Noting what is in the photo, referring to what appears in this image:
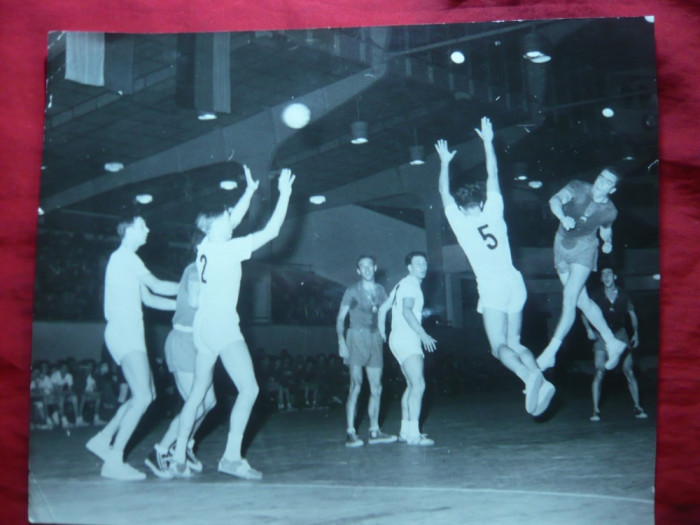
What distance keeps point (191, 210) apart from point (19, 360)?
1.05 metres

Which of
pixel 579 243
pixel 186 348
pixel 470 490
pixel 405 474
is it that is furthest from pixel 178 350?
pixel 579 243

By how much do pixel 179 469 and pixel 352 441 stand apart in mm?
745

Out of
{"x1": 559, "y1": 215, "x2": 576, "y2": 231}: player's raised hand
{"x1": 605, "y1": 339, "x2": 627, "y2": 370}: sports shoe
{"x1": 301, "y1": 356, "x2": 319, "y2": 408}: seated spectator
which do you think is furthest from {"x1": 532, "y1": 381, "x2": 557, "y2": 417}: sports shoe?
{"x1": 301, "y1": 356, "x2": 319, "y2": 408}: seated spectator

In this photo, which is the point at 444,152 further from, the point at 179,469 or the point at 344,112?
the point at 179,469

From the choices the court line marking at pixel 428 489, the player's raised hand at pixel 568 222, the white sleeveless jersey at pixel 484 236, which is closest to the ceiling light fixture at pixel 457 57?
the white sleeveless jersey at pixel 484 236

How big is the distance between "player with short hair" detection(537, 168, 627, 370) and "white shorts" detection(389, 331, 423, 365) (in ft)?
1.69

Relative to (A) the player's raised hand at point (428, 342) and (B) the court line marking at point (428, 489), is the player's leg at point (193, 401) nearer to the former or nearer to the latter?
(B) the court line marking at point (428, 489)

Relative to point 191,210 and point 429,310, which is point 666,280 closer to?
point 429,310

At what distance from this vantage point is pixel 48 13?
2.95 meters

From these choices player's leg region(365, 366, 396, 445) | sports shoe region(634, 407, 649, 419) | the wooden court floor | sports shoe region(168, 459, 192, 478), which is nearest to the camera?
the wooden court floor

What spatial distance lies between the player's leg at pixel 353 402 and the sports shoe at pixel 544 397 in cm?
77

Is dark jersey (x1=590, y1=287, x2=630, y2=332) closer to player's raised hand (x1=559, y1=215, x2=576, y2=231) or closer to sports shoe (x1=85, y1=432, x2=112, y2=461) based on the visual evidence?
player's raised hand (x1=559, y1=215, x2=576, y2=231)

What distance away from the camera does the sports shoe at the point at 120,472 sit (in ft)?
8.44

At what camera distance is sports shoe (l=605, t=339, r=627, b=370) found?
264cm
